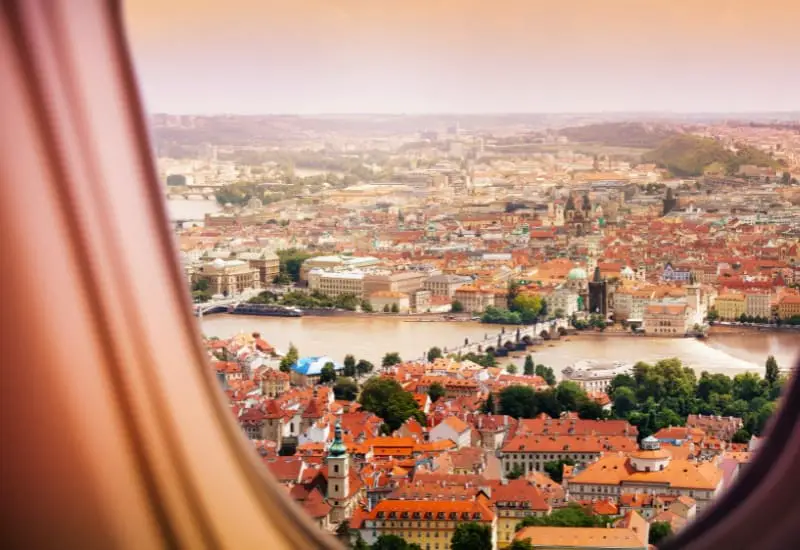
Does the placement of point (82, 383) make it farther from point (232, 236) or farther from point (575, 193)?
point (232, 236)

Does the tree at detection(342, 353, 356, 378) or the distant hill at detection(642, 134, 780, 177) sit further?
the tree at detection(342, 353, 356, 378)

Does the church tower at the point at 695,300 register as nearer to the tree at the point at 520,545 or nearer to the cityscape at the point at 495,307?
the cityscape at the point at 495,307

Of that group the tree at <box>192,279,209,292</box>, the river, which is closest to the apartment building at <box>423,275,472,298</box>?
the river

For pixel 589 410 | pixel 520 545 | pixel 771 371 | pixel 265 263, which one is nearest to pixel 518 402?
pixel 589 410

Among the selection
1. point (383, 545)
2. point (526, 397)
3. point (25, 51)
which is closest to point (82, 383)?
point (25, 51)

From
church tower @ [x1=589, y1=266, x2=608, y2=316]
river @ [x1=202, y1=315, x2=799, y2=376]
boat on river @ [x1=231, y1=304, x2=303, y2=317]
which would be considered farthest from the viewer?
church tower @ [x1=589, y1=266, x2=608, y2=316]

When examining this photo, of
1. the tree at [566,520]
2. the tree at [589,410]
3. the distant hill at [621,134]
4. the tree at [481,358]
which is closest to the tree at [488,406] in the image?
the tree at [589,410]

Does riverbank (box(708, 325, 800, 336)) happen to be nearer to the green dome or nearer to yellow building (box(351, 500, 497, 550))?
the green dome
